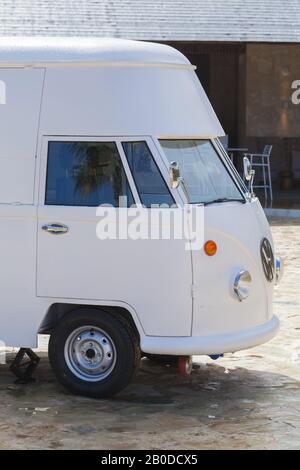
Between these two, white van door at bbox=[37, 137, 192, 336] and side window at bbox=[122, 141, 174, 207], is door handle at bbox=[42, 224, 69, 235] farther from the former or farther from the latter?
side window at bbox=[122, 141, 174, 207]

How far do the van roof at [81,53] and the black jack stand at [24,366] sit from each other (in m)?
2.19

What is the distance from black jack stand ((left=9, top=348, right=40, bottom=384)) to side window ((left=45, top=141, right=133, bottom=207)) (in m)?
1.32

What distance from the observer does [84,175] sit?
749 centimetres

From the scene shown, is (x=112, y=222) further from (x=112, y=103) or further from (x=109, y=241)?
(x=112, y=103)

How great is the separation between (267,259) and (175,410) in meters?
1.29

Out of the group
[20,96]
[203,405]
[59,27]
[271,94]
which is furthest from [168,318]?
[271,94]

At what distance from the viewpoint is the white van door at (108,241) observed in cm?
720

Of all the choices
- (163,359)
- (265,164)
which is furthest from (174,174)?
(265,164)

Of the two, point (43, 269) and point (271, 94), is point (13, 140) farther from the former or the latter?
point (271, 94)

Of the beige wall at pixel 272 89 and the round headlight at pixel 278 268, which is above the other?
the beige wall at pixel 272 89

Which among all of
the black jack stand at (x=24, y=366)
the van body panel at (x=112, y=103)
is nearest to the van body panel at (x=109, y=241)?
the van body panel at (x=112, y=103)

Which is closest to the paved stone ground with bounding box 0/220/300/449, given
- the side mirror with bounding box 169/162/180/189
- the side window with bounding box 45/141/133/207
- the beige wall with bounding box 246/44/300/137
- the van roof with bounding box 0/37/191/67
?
the side window with bounding box 45/141/133/207

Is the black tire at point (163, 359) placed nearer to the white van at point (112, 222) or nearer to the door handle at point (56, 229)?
the white van at point (112, 222)
